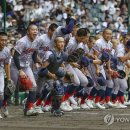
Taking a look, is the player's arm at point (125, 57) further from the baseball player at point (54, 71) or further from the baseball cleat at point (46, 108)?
the baseball player at point (54, 71)

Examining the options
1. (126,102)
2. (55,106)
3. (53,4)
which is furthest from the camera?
(53,4)

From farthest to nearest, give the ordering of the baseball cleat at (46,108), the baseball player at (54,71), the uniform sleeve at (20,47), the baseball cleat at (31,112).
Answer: the baseball cleat at (46,108), the uniform sleeve at (20,47), the baseball cleat at (31,112), the baseball player at (54,71)

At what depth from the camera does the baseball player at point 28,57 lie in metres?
14.0

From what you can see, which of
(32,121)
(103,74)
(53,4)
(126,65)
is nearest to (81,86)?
(103,74)

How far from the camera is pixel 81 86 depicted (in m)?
16.7

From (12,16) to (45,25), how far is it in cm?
141

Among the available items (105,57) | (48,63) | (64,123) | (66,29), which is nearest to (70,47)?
(105,57)

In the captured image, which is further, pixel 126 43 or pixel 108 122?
pixel 126 43

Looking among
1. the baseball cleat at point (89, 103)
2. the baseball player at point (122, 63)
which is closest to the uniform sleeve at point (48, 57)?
the baseball cleat at point (89, 103)

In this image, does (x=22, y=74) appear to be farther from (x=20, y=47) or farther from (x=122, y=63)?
(x=122, y=63)

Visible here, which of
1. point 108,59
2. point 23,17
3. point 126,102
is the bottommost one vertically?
point 126,102

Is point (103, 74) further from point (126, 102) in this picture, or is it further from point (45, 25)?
point (45, 25)

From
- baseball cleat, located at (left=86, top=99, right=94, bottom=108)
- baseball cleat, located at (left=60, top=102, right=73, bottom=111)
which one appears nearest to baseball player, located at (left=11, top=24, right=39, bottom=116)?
baseball cleat, located at (left=60, top=102, right=73, bottom=111)

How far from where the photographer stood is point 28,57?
14.6 meters
